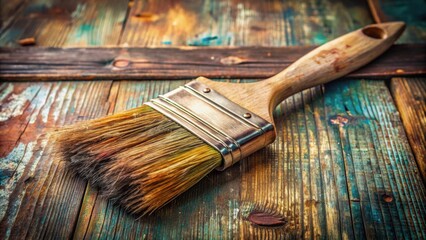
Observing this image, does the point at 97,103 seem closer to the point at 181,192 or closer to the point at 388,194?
the point at 181,192

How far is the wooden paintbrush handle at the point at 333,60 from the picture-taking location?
189 cm

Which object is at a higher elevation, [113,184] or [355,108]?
[113,184]

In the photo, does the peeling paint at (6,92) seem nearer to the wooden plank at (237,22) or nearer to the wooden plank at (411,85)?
the wooden plank at (237,22)

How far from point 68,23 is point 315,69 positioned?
141cm

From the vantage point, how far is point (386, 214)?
1.51 m

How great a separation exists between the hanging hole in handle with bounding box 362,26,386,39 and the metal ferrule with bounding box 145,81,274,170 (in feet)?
2.83

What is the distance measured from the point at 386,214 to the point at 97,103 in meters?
1.20

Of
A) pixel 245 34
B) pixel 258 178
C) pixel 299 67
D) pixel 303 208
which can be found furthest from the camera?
pixel 245 34

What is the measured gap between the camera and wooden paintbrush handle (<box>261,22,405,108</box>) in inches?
74.5

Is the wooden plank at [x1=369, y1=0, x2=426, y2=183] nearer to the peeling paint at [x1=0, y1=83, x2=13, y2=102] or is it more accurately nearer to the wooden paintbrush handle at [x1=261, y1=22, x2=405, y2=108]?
the wooden paintbrush handle at [x1=261, y1=22, x2=405, y2=108]

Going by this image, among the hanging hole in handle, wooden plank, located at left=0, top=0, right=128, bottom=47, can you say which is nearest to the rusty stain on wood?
wooden plank, located at left=0, top=0, right=128, bottom=47

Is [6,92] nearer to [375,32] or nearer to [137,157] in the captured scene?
[137,157]

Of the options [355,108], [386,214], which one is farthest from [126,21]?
[386,214]

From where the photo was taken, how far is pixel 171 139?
5.14 feet
